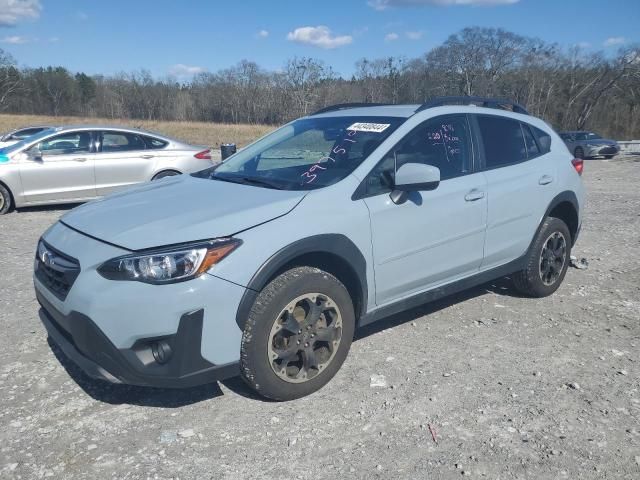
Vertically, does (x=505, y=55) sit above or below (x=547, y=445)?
above

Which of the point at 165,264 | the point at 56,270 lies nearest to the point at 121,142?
the point at 56,270

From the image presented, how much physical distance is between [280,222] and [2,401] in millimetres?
2052

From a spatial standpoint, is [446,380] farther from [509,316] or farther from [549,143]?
[549,143]

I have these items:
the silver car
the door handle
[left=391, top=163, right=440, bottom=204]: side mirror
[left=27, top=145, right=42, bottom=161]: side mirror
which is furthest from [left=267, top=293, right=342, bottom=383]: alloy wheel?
[left=27, top=145, right=42, bottom=161]: side mirror

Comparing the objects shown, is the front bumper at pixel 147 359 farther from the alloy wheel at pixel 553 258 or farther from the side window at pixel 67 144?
the side window at pixel 67 144

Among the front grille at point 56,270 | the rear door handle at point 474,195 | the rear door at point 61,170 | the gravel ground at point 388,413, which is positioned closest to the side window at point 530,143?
the rear door handle at point 474,195

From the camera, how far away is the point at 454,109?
436 centimetres

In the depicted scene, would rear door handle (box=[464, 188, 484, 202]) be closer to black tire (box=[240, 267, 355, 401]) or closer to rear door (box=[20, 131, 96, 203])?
black tire (box=[240, 267, 355, 401])

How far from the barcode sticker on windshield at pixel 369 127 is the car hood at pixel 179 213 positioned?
898 millimetres

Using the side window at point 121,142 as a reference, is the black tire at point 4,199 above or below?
below

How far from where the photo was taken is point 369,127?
13.2 feet

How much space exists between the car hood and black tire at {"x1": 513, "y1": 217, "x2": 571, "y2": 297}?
2.62 m

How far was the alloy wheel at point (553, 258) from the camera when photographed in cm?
511

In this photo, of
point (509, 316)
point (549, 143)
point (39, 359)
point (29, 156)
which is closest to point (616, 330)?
point (509, 316)
